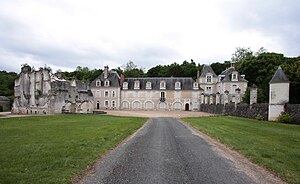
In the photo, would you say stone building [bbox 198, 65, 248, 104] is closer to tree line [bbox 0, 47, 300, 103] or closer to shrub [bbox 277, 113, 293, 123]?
tree line [bbox 0, 47, 300, 103]

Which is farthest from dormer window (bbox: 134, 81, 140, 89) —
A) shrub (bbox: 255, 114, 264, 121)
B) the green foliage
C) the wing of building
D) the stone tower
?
the stone tower

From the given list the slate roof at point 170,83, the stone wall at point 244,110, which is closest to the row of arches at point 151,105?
the slate roof at point 170,83

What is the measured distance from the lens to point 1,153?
859 cm

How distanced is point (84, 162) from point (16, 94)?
4175cm

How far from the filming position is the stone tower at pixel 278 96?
2440cm

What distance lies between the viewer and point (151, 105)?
5550cm

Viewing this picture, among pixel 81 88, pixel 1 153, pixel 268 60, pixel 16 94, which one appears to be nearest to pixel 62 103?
pixel 81 88

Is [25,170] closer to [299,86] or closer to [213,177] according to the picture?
[213,177]

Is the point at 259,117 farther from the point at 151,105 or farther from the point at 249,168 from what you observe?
the point at 151,105

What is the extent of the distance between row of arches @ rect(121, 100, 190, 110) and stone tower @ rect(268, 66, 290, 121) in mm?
29662

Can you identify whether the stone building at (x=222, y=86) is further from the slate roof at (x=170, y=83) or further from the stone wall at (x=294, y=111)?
the stone wall at (x=294, y=111)

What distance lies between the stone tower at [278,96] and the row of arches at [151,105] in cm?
2966

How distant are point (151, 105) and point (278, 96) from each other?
109ft

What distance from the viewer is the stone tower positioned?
24395mm
